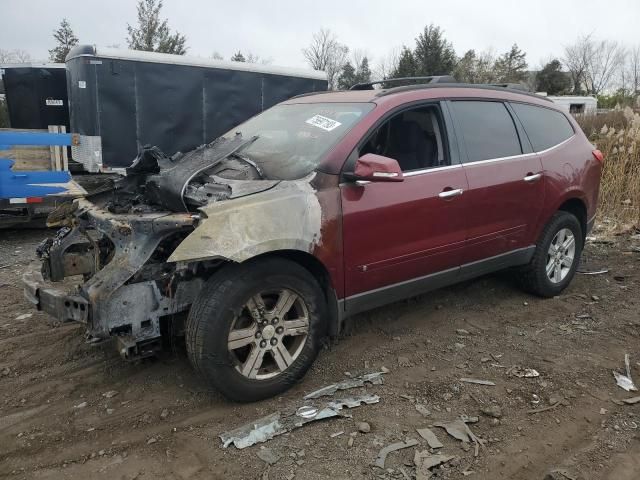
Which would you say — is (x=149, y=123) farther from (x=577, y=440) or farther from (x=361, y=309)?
(x=577, y=440)

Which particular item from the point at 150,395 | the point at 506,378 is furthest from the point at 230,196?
the point at 506,378

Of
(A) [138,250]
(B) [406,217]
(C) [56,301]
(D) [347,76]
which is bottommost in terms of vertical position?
(C) [56,301]

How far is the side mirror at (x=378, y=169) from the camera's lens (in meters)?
3.16

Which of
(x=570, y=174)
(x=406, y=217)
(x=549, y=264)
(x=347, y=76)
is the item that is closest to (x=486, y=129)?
(x=570, y=174)

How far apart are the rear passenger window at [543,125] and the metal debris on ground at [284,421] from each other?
2.77 meters

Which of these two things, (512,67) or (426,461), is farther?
(512,67)

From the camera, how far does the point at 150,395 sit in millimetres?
3268

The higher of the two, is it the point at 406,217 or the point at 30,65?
the point at 30,65

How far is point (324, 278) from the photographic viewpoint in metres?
3.36

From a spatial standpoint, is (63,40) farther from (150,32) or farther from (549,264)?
(549,264)

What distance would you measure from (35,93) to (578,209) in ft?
29.8

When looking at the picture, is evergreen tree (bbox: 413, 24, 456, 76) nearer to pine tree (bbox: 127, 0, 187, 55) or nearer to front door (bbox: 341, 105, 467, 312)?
pine tree (bbox: 127, 0, 187, 55)

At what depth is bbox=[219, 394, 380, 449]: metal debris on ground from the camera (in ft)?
9.21

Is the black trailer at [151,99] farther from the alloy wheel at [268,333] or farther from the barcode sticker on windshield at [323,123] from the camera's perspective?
the alloy wheel at [268,333]
